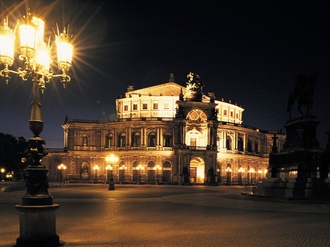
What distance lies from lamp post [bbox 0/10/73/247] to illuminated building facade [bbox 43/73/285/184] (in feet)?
228

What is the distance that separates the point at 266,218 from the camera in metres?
17.3

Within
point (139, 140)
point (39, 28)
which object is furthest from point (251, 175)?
point (39, 28)

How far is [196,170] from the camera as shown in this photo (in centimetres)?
8675

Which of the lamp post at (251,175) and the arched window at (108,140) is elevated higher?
the arched window at (108,140)

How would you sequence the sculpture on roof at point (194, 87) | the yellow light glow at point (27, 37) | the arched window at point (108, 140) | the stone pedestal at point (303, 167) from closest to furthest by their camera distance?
1. the yellow light glow at point (27, 37)
2. the stone pedestal at point (303, 167)
3. the sculpture on roof at point (194, 87)
4. the arched window at point (108, 140)

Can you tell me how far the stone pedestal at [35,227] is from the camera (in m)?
10.4

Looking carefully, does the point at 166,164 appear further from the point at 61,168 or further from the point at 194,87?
the point at 61,168

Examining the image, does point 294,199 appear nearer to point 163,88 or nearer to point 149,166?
point 149,166

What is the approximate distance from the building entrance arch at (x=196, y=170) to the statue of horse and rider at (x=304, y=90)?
55.2 metres

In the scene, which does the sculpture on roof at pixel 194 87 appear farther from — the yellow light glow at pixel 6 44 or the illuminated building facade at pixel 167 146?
the yellow light glow at pixel 6 44

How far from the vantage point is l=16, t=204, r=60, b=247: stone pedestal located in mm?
10367

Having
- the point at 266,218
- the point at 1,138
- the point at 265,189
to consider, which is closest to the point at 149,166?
the point at 1,138

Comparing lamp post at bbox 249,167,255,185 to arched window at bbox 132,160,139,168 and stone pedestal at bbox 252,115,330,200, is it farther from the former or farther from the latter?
stone pedestal at bbox 252,115,330,200

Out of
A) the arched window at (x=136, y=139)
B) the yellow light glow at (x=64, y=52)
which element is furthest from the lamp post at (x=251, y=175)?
the yellow light glow at (x=64, y=52)
